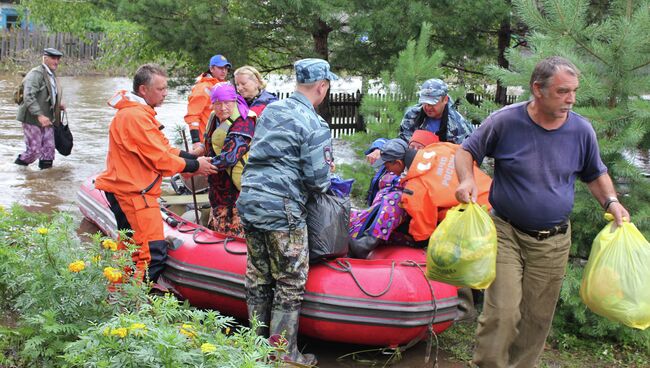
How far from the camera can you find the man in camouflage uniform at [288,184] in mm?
4773

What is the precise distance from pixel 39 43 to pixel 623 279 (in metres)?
27.5

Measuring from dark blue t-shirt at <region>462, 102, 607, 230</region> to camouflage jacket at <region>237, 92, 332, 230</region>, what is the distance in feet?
3.25

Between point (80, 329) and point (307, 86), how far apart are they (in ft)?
6.65

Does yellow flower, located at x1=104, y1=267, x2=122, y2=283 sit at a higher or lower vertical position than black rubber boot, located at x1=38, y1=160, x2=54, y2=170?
higher

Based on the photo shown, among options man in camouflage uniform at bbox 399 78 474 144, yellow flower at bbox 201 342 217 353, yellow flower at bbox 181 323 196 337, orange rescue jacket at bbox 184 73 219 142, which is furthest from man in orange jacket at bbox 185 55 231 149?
yellow flower at bbox 201 342 217 353

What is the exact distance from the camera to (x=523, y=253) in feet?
14.4

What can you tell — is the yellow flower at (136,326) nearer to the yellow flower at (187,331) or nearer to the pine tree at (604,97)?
the yellow flower at (187,331)

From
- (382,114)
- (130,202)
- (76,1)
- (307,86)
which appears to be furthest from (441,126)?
(76,1)

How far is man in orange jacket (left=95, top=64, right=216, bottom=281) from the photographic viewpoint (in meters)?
5.52

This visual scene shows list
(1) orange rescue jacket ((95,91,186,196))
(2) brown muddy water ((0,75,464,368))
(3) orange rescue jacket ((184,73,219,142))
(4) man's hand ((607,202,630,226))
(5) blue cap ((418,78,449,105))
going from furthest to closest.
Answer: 1. (3) orange rescue jacket ((184,73,219,142))
2. (5) blue cap ((418,78,449,105))
3. (2) brown muddy water ((0,75,464,368))
4. (1) orange rescue jacket ((95,91,186,196))
5. (4) man's hand ((607,202,630,226))

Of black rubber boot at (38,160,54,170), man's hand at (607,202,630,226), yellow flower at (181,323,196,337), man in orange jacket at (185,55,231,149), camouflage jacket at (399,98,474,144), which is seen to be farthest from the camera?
black rubber boot at (38,160,54,170)

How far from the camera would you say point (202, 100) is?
30.2 ft

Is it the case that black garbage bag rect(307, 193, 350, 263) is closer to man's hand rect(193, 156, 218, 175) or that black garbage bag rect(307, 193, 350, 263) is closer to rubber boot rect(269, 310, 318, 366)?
rubber boot rect(269, 310, 318, 366)

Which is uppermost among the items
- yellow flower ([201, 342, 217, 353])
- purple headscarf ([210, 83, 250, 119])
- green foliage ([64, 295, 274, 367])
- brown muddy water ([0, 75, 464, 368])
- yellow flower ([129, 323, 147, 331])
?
purple headscarf ([210, 83, 250, 119])
